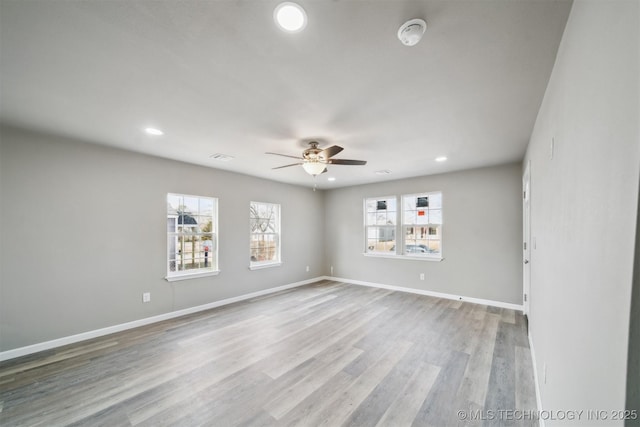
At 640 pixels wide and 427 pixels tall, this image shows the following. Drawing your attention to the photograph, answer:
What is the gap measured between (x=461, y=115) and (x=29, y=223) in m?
4.96

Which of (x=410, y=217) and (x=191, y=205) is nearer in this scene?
(x=191, y=205)

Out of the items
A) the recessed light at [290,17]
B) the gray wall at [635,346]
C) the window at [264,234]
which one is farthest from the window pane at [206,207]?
the gray wall at [635,346]

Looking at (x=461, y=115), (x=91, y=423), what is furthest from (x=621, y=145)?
(x=91, y=423)

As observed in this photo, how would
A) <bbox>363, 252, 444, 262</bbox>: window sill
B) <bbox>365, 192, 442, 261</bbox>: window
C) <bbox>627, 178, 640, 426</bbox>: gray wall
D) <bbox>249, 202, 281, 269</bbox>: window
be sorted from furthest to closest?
<bbox>249, 202, 281, 269</bbox>: window
<bbox>365, 192, 442, 261</bbox>: window
<bbox>363, 252, 444, 262</bbox>: window sill
<bbox>627, 178, 640, 426</bbox>: gray wall

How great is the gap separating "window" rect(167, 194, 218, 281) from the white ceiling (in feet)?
5.00

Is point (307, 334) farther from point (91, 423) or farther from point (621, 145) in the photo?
point (621, 145)

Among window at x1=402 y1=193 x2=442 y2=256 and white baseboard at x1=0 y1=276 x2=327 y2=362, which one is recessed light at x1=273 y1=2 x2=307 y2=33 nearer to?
white baseboard at x1=0 y1=276 x2=327 y2=362

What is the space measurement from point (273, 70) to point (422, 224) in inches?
181

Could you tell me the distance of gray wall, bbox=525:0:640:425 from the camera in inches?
24.5

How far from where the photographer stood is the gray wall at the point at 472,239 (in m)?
4.39

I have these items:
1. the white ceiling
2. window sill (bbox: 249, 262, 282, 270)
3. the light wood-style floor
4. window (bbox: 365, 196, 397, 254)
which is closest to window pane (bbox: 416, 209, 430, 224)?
window (bbox: 365, 196, 397, 254)

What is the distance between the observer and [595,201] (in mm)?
870

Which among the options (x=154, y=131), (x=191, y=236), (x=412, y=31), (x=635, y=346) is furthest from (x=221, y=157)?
(x=635, y=346)

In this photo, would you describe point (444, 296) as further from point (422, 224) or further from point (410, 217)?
point (410, 217)
